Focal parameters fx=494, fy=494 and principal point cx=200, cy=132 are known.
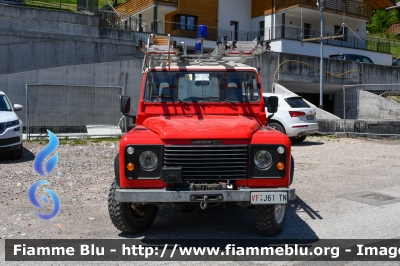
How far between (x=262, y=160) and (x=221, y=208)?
221 cm

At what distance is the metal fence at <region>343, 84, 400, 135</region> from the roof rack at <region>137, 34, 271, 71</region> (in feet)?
41.1

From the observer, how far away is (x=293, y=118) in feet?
52.8

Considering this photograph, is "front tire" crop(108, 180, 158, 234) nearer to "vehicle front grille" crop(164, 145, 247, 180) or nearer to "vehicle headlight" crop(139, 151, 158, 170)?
"vehicle headlight" crop(139, 151, 158, 170)

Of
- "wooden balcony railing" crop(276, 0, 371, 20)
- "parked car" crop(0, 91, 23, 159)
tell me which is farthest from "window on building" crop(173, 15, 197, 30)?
"parked car" crop(0, 91, 23, 159)

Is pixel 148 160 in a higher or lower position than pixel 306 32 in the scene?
lower

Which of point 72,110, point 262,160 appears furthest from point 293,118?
point 262,160

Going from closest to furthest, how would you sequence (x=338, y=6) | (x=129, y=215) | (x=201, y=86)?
(x=129, y=215) < (x=201, y=86) < (x=338, y=6)

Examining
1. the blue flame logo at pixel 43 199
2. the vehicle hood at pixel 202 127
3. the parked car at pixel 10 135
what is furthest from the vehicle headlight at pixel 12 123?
the vehicle hood at pixel 202 127

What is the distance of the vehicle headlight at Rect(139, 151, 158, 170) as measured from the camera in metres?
5.86

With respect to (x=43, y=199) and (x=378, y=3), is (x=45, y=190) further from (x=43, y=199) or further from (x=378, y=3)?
(x=378, y=3)

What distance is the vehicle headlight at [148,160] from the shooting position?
19.2ft

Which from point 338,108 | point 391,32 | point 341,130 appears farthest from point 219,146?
point 391,32

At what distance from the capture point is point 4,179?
10.1 m

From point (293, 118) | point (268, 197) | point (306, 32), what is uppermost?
point (306, 32)
